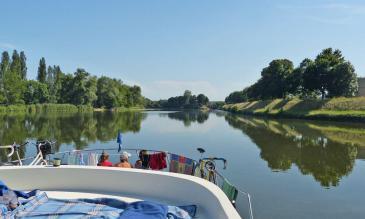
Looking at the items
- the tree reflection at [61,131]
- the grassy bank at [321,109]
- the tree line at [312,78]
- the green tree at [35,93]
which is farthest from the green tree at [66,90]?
the tree reflection at [61,131]

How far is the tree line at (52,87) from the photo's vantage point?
7312 centimetres

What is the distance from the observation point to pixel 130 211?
171 inches

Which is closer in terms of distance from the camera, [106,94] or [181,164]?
[181,164]

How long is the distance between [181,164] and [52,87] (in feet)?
305

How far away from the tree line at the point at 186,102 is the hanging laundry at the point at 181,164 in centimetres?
17223

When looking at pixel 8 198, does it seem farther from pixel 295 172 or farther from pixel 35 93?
pixel 35 93

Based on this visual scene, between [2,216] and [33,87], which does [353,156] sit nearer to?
[2,216]

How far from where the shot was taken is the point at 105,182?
19.8 ft

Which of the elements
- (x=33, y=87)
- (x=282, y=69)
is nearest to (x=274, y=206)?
(x=282, y=69)

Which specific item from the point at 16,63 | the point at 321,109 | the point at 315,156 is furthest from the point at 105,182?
the point at 16,63

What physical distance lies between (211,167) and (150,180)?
2128mm

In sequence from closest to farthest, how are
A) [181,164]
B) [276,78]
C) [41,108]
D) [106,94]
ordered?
1. [181,164]
2. [276,78]
3. [41,108]
4. [106,94]

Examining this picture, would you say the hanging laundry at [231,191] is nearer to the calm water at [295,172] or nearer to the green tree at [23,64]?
the calm water at [295,172]

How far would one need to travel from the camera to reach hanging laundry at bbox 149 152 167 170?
29.9 feet
